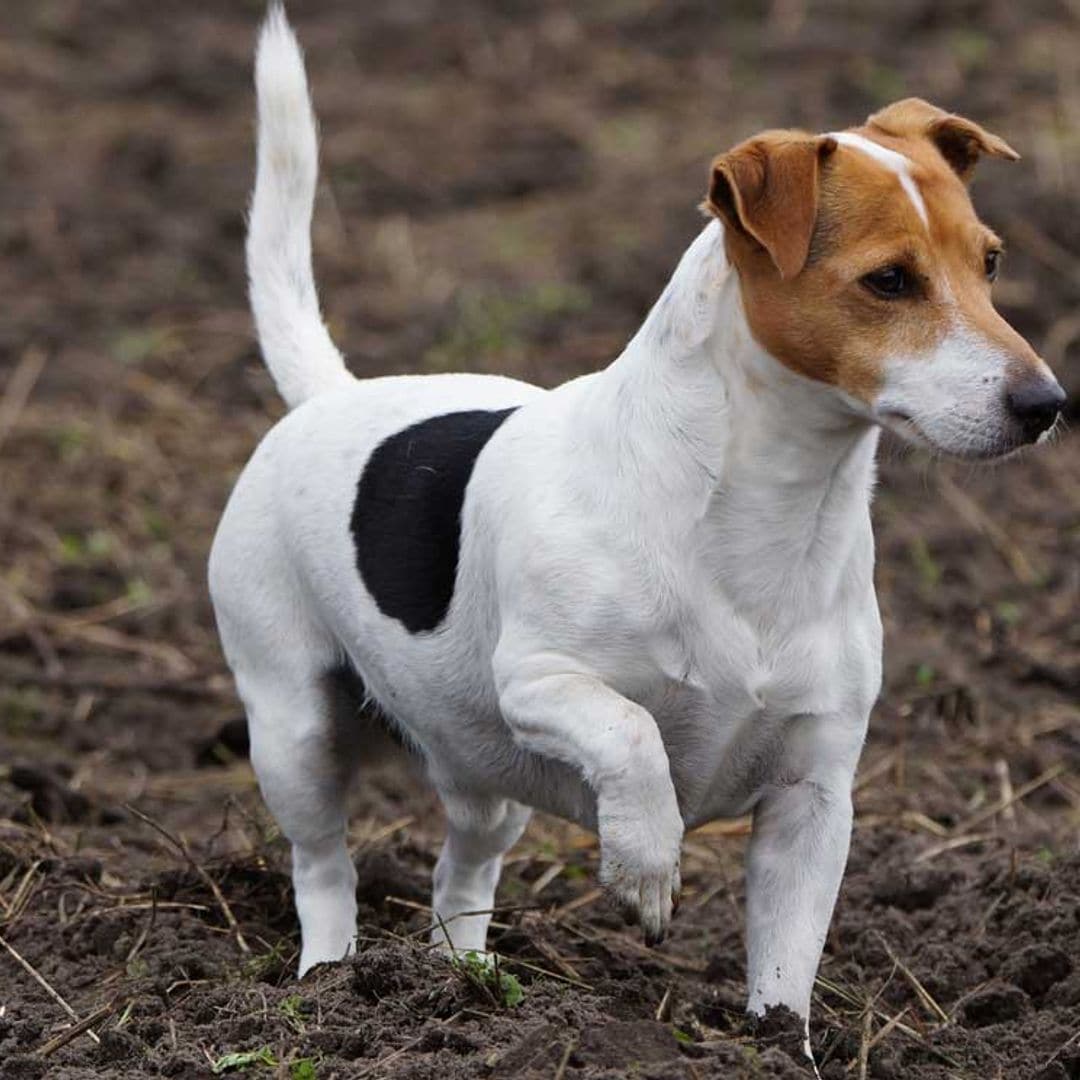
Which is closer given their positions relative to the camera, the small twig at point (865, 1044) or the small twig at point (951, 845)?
the small twig at point (865, 1044)

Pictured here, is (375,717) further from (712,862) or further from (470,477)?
(712,862)

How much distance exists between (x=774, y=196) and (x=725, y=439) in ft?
1.58

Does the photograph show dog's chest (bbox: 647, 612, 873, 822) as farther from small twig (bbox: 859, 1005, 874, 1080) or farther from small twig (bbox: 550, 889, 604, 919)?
small twig (bbox: 550, 889, 604, 919)

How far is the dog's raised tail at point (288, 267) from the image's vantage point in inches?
228

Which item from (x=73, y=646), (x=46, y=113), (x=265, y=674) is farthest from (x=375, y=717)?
(x=46, y=113)

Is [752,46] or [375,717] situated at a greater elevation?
[375,717]

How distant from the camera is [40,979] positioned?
5137 mm

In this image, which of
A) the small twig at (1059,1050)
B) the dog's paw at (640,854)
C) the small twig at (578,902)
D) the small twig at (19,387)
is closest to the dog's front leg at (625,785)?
the dog's paw at (640,854)

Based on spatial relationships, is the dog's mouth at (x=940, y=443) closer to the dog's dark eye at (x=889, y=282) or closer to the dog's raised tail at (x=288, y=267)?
the dog's dark eye at (x=889, y=282)

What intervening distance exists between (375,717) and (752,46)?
9055mm

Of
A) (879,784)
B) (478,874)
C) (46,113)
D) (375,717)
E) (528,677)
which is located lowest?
(46,113)

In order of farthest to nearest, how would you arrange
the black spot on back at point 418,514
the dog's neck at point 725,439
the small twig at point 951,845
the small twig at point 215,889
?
1. the small twig at point 951,845
2. the small twig at point 215,889
3. the black spot on back at point 418,514
4. the dog's neck at point 725,439

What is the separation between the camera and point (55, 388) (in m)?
10.1

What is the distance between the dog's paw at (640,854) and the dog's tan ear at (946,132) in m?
1.40
